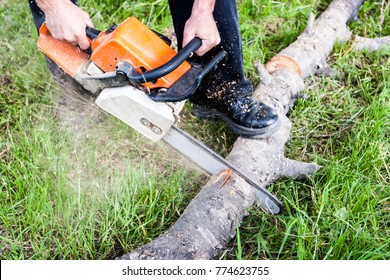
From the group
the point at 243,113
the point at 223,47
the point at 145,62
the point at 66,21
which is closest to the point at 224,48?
the point at 223,47

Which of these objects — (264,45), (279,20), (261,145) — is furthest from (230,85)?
(279,20)

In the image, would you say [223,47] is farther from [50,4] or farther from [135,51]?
[50,4]

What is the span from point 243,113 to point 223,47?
0.34m

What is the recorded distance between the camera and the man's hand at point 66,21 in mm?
2002

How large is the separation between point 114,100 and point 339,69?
5.07 feet

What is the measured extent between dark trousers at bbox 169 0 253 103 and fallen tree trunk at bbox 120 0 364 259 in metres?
0.22

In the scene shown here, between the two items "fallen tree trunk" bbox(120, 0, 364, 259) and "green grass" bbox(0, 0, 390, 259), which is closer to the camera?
"fallen tree trunk" bbox(120, 0, 364, 259)

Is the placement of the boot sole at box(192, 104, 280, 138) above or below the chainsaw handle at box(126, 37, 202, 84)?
below

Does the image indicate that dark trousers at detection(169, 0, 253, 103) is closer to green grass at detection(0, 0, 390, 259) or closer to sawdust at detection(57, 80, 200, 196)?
green grass at detection(0, 0, 390, 259)

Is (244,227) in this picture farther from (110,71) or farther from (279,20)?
(279,20)

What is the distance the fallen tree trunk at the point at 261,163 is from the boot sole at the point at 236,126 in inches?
1.2

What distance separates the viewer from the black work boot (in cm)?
248

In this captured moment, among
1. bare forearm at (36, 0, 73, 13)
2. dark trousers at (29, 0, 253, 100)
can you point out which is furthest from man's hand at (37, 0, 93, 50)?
dark trousers at (29, 0, 253, 100)
